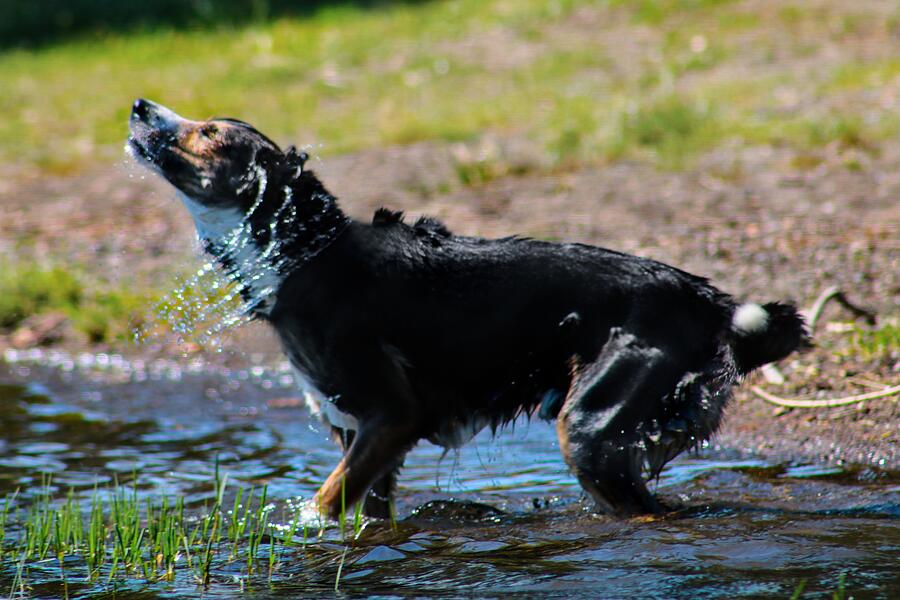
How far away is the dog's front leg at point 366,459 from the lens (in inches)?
177

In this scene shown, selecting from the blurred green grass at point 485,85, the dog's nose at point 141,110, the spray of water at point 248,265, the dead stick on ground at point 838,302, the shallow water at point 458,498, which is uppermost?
the blurred green grass at point 485,85

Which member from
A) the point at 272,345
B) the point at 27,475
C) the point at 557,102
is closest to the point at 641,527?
the point at 27,475

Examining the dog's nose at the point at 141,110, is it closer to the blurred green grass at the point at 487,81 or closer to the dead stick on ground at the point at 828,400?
the dead stick on ground at the point at 828,400

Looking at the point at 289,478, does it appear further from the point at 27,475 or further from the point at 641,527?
the point at 641,527

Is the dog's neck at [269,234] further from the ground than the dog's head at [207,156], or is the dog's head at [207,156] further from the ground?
the dog's head at [207,156]

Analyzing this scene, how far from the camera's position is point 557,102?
1168 centimetres

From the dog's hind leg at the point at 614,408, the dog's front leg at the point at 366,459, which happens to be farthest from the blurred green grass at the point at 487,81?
the dog's front leg at the point at 366,459

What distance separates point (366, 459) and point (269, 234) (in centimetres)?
91

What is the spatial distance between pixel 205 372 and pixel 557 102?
209 inches

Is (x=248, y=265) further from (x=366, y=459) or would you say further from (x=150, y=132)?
(x=366, y=459)

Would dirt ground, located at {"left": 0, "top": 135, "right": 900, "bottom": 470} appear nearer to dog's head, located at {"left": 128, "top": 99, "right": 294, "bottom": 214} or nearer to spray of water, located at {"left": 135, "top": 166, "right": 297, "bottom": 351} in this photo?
dog's head, located at {"left": 128, "top": 99, "right": 294, "bottom": 214}

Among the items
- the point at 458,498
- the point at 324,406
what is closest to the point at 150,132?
the point at 324,406

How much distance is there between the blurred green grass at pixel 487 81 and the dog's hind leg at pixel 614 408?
5511 millimetres

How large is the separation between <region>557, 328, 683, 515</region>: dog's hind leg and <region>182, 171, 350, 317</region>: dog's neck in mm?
1089
